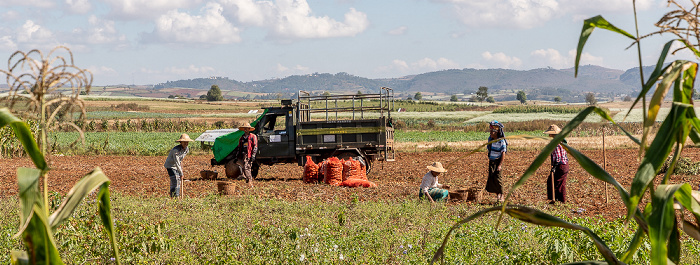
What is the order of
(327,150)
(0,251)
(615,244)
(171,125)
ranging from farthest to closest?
(171,125) → (327,150) → (0,251) → (615,244)

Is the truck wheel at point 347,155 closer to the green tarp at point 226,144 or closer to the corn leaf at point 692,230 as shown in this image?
the green tarp at point 226,144

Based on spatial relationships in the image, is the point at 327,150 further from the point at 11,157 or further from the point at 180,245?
the point at 11,157

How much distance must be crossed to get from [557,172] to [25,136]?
32.2 feet

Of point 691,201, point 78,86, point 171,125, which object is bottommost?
point 171,125

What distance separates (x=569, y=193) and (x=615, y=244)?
7.28m

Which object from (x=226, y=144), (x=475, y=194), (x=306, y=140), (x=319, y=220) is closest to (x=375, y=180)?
(x=306, y=140)

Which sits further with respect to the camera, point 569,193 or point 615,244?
point 569,193

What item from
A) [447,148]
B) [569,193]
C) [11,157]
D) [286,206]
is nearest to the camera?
[286,206]

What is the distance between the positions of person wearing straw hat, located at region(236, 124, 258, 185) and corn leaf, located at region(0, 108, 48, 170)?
1178 cm

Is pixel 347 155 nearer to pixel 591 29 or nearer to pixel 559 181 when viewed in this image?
pixel 559 181

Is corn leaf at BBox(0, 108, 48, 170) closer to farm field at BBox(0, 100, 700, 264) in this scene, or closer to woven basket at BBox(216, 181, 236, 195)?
farm field at BBox(0, 100, 700, 264)

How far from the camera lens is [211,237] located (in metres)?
7.12

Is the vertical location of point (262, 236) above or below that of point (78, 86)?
below

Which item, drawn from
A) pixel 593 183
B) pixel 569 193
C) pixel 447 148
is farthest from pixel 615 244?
pixel 447 148
